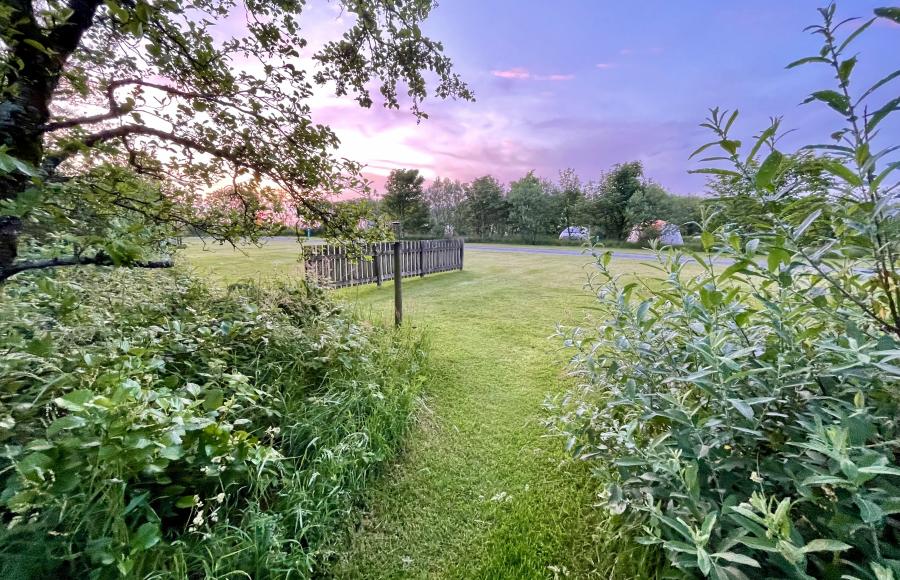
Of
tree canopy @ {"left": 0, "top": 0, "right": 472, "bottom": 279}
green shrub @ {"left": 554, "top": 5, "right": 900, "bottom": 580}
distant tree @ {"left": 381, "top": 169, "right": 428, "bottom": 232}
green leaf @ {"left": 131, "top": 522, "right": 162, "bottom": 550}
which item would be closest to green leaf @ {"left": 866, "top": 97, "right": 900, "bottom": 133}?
green shrub @ {"left": 554, "top": 5, "right": 900, "bottom": 580}

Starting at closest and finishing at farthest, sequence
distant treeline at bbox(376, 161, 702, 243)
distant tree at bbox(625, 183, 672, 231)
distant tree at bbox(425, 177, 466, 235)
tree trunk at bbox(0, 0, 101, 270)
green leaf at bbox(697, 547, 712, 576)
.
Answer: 1. green leaf at bbox(697, 547, 712, 576)
2. tree trunk at bbox(0, 0, 101, 270)
3. distant tree at bbox(625, 183, 672, 231)
4. distant treeline at bbox(376, 161, 702, 243)
5. distant tree at bbox(425, 177, 466, 235)

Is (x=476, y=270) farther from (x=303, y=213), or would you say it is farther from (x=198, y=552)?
(x=198, y=552)

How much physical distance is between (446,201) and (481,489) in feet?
106

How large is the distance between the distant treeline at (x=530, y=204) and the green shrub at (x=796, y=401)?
19993mm

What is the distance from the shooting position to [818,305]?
0.93 metres

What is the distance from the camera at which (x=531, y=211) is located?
27.8m

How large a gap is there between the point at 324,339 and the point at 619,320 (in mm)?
1975

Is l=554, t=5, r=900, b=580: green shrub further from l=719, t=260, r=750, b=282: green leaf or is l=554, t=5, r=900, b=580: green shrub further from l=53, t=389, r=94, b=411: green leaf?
l=53, t=389, r=94, b=411: green leaf

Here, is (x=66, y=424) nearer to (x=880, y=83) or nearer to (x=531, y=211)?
(x=880, y=83)

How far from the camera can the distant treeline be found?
22062 mm

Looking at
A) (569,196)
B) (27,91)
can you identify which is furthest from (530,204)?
(27,91)

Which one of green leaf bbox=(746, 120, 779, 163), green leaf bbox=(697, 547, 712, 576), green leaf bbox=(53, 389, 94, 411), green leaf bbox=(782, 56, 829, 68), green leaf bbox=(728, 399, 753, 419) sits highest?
green leaf bbox=(782, 56, 829, 68)

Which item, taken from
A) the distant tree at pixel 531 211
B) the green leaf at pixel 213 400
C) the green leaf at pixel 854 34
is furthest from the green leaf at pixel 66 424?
the distant tree at pixel 531 211

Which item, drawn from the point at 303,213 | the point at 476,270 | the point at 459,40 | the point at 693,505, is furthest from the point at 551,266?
the point at 693,505
